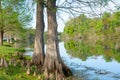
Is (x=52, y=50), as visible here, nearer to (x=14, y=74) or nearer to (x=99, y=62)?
(x=14, y=74)

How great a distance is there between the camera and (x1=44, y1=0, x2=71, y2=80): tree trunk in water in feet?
73.7

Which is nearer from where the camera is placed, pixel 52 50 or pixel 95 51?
pixel 52 50

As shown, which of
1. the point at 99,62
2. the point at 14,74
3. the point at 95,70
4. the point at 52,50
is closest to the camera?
the point at 14,74

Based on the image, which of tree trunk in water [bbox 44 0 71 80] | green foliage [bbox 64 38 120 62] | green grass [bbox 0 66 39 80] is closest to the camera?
green grass [bbox 0 66 39 80]

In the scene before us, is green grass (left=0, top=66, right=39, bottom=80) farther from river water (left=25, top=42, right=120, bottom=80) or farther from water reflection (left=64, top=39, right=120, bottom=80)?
water reflection (left=64, top=39, right=120, bottom=80)

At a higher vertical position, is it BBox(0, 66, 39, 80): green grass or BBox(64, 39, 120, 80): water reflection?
BBox(0, 66, 39, 80): green grass

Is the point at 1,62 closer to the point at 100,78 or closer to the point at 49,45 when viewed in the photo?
the point at 49,45

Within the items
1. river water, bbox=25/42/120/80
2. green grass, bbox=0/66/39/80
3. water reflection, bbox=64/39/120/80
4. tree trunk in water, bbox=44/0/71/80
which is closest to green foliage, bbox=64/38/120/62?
water reflection, bbox=64/39/120/80

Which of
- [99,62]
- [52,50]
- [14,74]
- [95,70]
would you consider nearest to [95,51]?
[99,62]

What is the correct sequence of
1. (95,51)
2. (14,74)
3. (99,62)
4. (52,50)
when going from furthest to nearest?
(95,51) < (99,62) < (52,50) < (14,74)

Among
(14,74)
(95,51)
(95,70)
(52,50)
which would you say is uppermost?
(52,50)

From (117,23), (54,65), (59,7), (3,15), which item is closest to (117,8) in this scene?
(59,7)

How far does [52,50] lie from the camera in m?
23.4

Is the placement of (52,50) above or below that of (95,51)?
above
